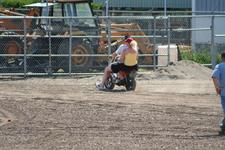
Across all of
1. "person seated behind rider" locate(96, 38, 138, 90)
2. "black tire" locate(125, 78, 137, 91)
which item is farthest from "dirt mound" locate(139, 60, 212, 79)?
"person seated behind rider" locate(96, 38, 138, 90)

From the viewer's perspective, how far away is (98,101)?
1784 centimetres

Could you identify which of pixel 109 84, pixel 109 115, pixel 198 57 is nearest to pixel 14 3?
pixel 198 57

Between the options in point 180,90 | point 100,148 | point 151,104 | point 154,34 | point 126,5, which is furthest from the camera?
point 126,5

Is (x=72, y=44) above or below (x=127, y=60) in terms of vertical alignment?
above

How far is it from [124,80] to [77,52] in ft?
18.7

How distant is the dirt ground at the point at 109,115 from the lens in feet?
38.5

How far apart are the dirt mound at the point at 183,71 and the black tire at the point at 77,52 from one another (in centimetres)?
245

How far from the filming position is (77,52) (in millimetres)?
25953

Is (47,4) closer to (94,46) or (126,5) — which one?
(94,46)

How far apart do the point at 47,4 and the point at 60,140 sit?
52.3 ft

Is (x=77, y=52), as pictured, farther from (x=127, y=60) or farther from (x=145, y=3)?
(x=145, y=3)

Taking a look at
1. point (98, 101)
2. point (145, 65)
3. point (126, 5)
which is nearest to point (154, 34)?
point (145, 65)

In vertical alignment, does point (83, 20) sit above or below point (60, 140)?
above

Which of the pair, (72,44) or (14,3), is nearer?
(72,44)
